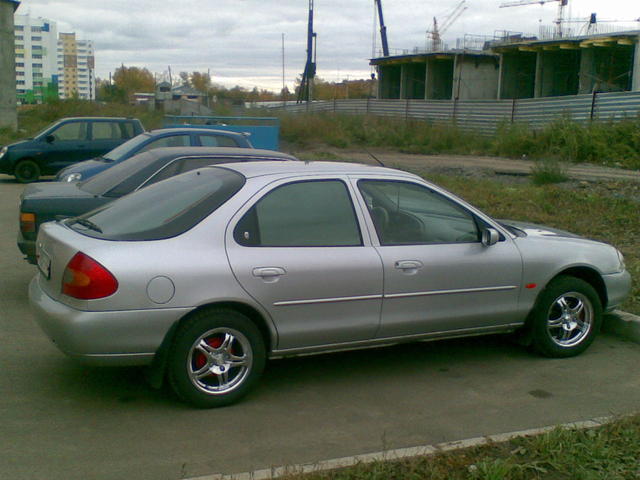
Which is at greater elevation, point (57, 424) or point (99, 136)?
point (99, 136)

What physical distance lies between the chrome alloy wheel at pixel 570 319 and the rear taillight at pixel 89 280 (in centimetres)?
344

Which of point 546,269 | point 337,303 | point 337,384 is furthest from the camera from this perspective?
point 546,269

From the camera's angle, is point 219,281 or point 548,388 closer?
point 219,281

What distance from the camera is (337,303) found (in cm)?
507

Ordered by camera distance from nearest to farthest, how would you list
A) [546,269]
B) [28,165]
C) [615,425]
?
[615,425]
[546,269]
[28,165]

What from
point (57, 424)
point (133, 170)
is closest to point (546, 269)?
point (57, 424)

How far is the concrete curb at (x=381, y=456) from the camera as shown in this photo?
12.4 feet

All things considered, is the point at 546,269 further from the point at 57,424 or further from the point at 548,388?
the point at 57,424

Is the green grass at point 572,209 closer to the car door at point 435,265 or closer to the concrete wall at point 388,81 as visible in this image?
the car door at point 435,265

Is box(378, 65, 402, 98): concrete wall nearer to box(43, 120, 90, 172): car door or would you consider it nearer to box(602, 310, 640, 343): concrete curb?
box(43, 120, 90, 172): car door

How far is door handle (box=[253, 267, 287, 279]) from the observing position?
4809 mm

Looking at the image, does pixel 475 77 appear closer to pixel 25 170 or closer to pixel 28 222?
pixel 25 170

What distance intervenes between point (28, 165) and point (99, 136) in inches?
74.9

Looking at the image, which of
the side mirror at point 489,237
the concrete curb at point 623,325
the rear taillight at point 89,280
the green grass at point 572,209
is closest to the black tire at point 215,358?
the rear taillight at point 89,280
